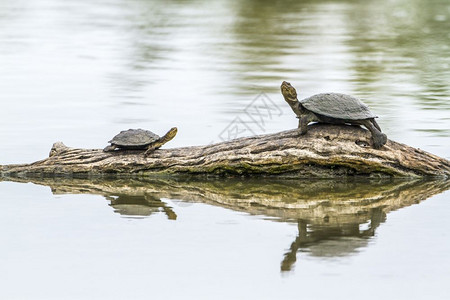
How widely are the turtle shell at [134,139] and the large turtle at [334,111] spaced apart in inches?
55.3

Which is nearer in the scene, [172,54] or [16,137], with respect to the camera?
[16,137]

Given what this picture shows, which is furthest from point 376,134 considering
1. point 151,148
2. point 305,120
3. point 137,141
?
point 137,141

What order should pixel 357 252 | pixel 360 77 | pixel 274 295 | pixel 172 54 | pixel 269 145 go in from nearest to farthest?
1. pixel 274 295
2. pixel 357 252
3. pixel 269 145
4. pixel 360 77
5. pixel 172 54

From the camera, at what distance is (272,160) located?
9422 millimetres

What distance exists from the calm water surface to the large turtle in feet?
1.80

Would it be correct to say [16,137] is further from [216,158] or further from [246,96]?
[246,96]

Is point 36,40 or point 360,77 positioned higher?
point 36,40

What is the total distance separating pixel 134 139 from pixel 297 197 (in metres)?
1.76

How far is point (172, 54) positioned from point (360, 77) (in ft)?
15.8

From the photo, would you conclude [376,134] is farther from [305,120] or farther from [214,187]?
[214,187]

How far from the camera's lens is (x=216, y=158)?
9.54 metres

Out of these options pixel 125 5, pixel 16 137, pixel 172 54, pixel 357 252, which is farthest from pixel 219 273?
pixel 125 5

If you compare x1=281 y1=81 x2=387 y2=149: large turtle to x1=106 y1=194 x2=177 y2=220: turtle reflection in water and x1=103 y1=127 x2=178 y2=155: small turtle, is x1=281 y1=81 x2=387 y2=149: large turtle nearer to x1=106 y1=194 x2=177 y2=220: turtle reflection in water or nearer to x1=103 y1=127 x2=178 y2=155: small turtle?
x1=103 y1=127 x2=178 y2=155: small turtle

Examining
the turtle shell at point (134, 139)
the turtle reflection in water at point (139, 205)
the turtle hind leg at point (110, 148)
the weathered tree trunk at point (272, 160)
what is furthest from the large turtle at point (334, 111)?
the turtle hind leg at point (110, 148)
